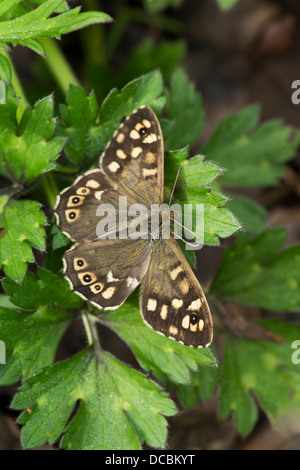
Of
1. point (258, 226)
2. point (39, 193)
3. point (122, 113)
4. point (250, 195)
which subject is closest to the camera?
point (122, 113)

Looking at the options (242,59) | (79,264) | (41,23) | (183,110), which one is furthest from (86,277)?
(242,59)

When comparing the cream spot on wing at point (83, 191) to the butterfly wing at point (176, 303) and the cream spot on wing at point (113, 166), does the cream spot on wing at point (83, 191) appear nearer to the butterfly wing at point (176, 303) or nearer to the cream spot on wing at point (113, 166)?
the cream spot on wing at point (113, 166)

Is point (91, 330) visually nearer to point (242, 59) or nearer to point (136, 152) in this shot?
point (136, 152)

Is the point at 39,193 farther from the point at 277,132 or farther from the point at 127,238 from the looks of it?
the point at 277,132

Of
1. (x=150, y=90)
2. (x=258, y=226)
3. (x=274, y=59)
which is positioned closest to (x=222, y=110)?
(x=274, y=59)

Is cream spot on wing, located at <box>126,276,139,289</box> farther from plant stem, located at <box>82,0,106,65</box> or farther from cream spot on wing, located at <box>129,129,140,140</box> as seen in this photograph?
plant stem, located at <box>82,0,106,65</box>

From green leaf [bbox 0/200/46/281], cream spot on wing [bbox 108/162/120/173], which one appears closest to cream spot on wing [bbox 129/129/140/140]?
cream spot on wing [bbox 108/162/120/173]
